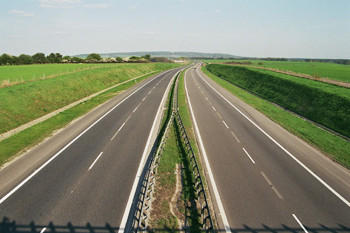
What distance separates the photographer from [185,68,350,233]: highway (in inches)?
385

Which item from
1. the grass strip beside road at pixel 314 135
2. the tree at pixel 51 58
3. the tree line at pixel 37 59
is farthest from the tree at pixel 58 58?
the grass strip beside road at pixel 314 135

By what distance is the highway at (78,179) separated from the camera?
31.4 feet

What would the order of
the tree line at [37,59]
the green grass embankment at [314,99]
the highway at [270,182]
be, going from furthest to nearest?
the tree line at [37,59]
the green grass embankment at [314,99]
the highway at [270,182]

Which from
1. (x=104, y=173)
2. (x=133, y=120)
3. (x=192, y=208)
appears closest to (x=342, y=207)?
(x=192, y=208)

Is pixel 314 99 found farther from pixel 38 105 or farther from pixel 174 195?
pixel 38 105

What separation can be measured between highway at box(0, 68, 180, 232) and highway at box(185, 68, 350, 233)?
16.9ft

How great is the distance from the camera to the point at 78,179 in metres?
12.6

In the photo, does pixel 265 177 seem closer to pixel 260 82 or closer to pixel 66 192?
pixel 66 192

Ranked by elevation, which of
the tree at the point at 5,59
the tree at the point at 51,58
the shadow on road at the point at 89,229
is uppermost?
the tree at the point at 51,58

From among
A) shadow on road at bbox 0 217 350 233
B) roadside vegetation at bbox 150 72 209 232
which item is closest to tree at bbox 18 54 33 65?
roadside vegetation at bbox 150 72 209 232

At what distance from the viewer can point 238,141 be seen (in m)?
18.7

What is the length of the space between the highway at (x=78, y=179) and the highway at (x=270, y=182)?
16.9ft

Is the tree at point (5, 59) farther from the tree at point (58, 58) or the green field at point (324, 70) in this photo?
the green field at point (324, 70)

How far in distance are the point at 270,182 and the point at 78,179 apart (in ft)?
39.4
